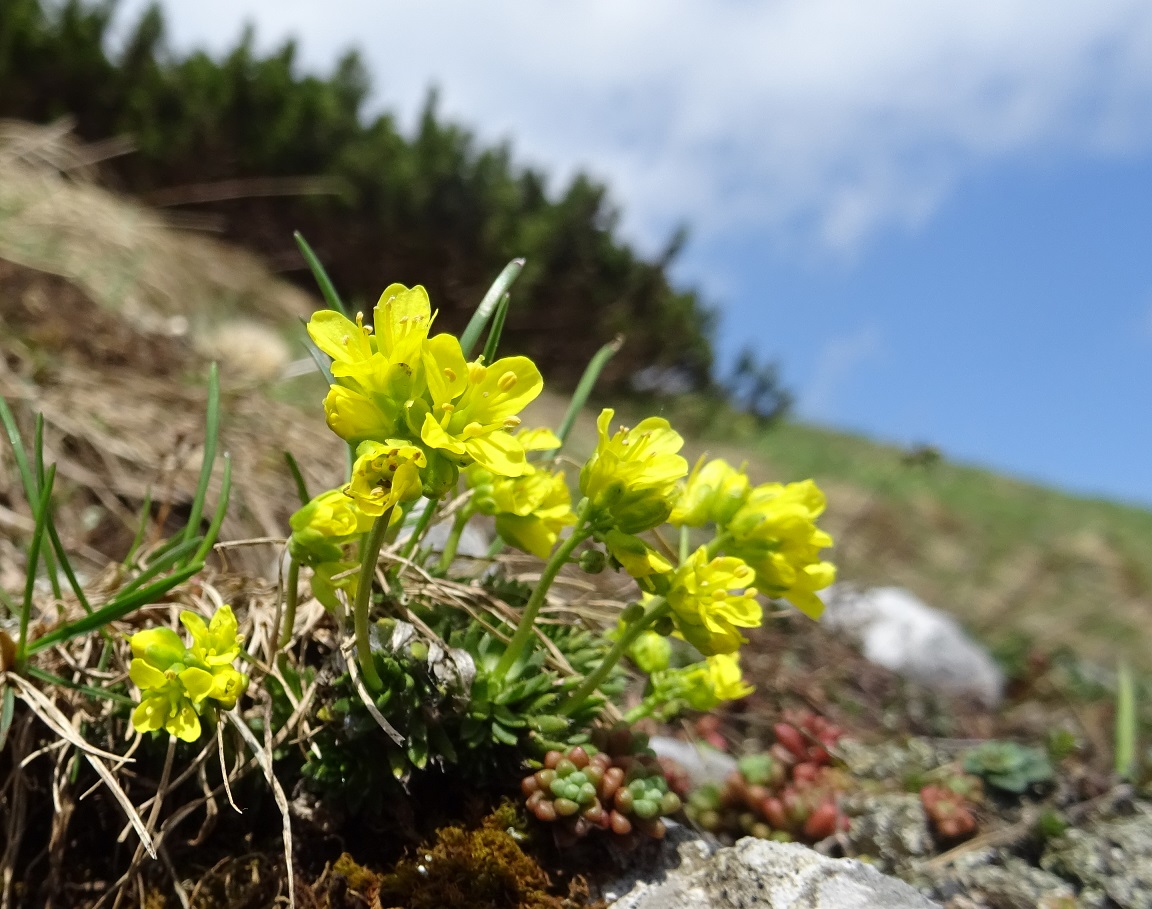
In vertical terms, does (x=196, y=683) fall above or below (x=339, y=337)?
below

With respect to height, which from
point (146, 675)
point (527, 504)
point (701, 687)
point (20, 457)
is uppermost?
point (527, 504)

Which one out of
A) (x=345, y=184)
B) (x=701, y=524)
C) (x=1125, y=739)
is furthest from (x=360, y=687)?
(x=345, y=184)

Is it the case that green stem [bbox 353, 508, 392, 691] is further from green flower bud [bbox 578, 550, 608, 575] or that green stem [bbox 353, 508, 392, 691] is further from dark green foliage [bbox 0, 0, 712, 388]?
dark green foliage [bbox 0, 0, 712, 388]

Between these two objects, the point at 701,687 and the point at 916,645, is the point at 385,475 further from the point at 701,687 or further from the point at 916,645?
the point at 916,645

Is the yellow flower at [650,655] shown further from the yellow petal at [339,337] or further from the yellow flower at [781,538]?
the yellow petal at [339,337]

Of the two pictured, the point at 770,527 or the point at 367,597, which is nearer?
the point at 367,597

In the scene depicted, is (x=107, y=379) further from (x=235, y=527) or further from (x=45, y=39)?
(x=45, y=39)

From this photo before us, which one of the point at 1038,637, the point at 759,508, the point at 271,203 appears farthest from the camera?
the point at 271,203

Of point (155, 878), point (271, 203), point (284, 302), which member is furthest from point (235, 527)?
point (271, 203)
